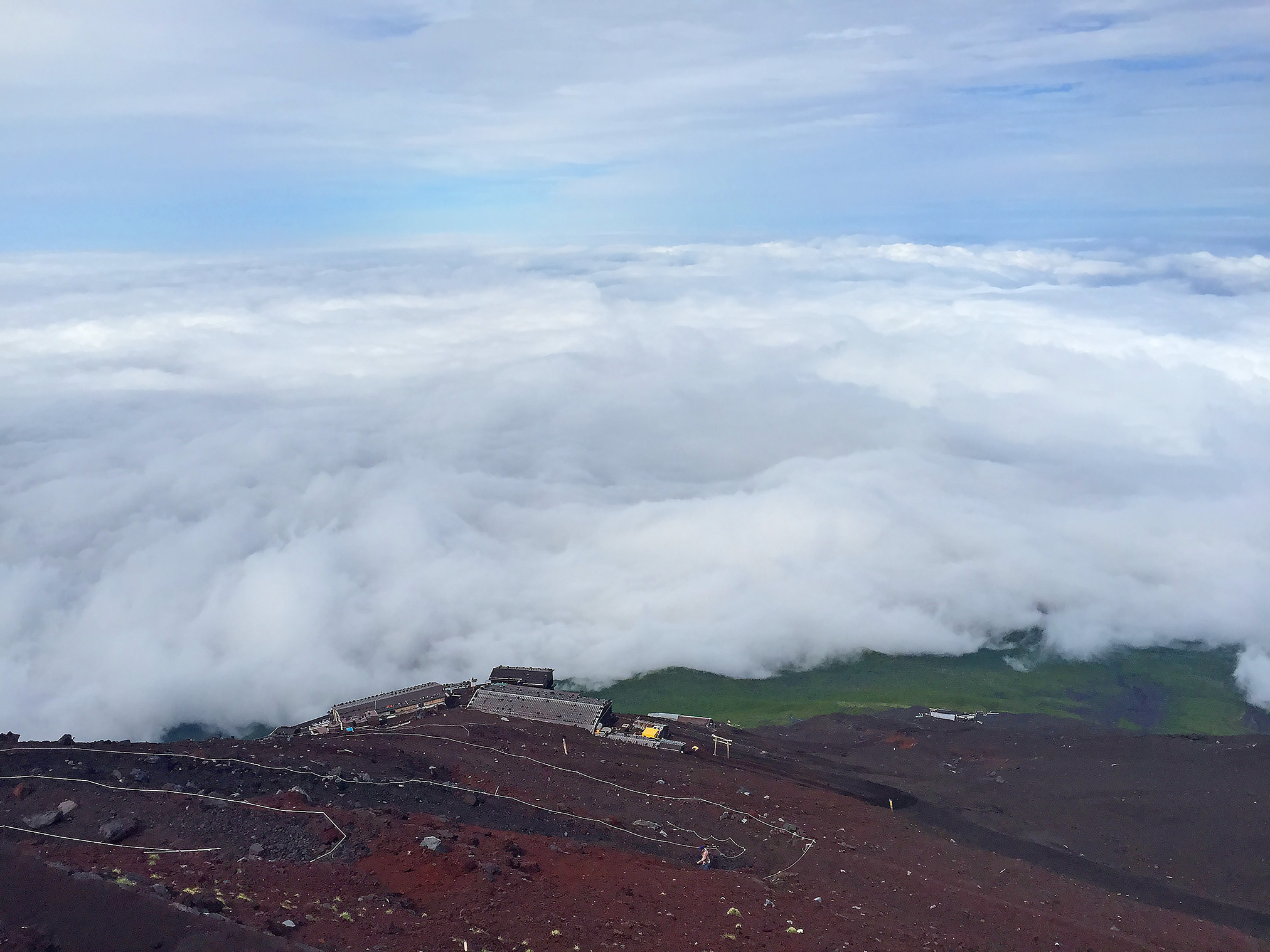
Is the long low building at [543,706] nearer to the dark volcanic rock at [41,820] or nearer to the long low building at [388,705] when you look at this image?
the long low building at [388,705]

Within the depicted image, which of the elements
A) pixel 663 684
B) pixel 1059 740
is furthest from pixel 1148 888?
pixel 663 684

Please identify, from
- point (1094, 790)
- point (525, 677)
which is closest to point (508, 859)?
point (525, 677)

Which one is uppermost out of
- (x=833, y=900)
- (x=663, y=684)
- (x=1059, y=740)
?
(x=833, y=900)

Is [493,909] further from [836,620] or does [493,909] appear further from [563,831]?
[836,620]

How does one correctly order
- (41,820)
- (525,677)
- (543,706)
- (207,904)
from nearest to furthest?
(207,904), (41,820), (543,706), (525,677)

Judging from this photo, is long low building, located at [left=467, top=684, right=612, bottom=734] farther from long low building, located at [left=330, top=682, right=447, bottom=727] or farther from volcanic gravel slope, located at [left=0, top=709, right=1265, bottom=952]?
volcanic gravel slope, located at [left=0, top=709, right=1265, bottom=952]

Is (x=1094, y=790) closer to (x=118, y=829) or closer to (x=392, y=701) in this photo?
(x=392, y=701)

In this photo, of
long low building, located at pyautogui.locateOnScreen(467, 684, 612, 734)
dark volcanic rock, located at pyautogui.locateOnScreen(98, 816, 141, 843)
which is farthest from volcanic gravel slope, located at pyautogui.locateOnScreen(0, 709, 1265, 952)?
long low building, located at pyautogui.locateOnScreen(467, 684, 612, 734)
